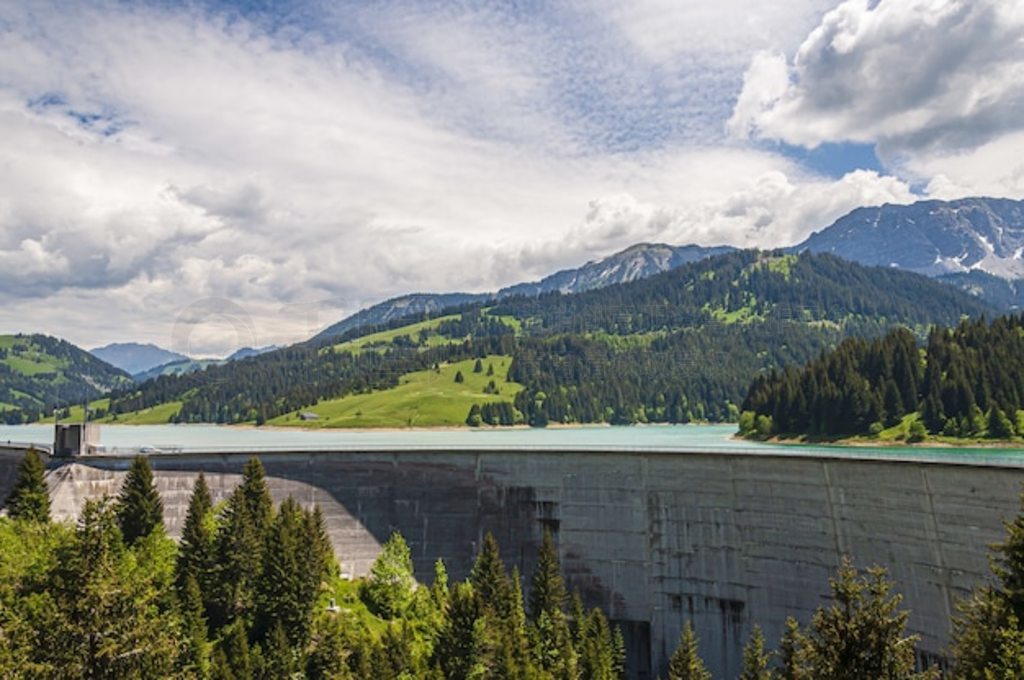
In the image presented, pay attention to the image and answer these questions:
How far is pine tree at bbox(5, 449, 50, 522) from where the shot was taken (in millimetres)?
56688

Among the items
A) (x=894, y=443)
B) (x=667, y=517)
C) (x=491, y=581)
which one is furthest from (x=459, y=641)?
(x=894, y=443)

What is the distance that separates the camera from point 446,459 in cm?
6234

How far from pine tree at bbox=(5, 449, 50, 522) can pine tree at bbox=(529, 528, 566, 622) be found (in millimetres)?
35378

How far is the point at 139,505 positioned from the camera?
182 ft

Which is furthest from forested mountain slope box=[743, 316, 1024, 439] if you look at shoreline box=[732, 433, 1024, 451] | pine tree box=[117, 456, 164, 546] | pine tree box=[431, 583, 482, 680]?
pine tree box=[117, 456, 164, 546]

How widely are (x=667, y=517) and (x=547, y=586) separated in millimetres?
9458

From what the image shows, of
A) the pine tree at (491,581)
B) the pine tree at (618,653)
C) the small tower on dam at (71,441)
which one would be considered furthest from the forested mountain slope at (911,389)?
the small tower on dam at (71,441)

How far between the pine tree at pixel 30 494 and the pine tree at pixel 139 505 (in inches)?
245

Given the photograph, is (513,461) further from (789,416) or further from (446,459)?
(789,416)

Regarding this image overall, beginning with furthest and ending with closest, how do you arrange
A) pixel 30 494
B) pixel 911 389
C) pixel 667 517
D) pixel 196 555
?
pixel 911 389 → pixel 30 494 → pixel 667 517 → pixel 196 555

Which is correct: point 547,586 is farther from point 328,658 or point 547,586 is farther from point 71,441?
A: point 71,441

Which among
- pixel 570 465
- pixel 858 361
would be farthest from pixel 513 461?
pixel 858 361

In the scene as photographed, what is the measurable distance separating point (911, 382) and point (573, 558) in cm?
7391

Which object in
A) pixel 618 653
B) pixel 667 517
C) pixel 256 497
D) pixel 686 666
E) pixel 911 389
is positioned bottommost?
pixel 618 653
